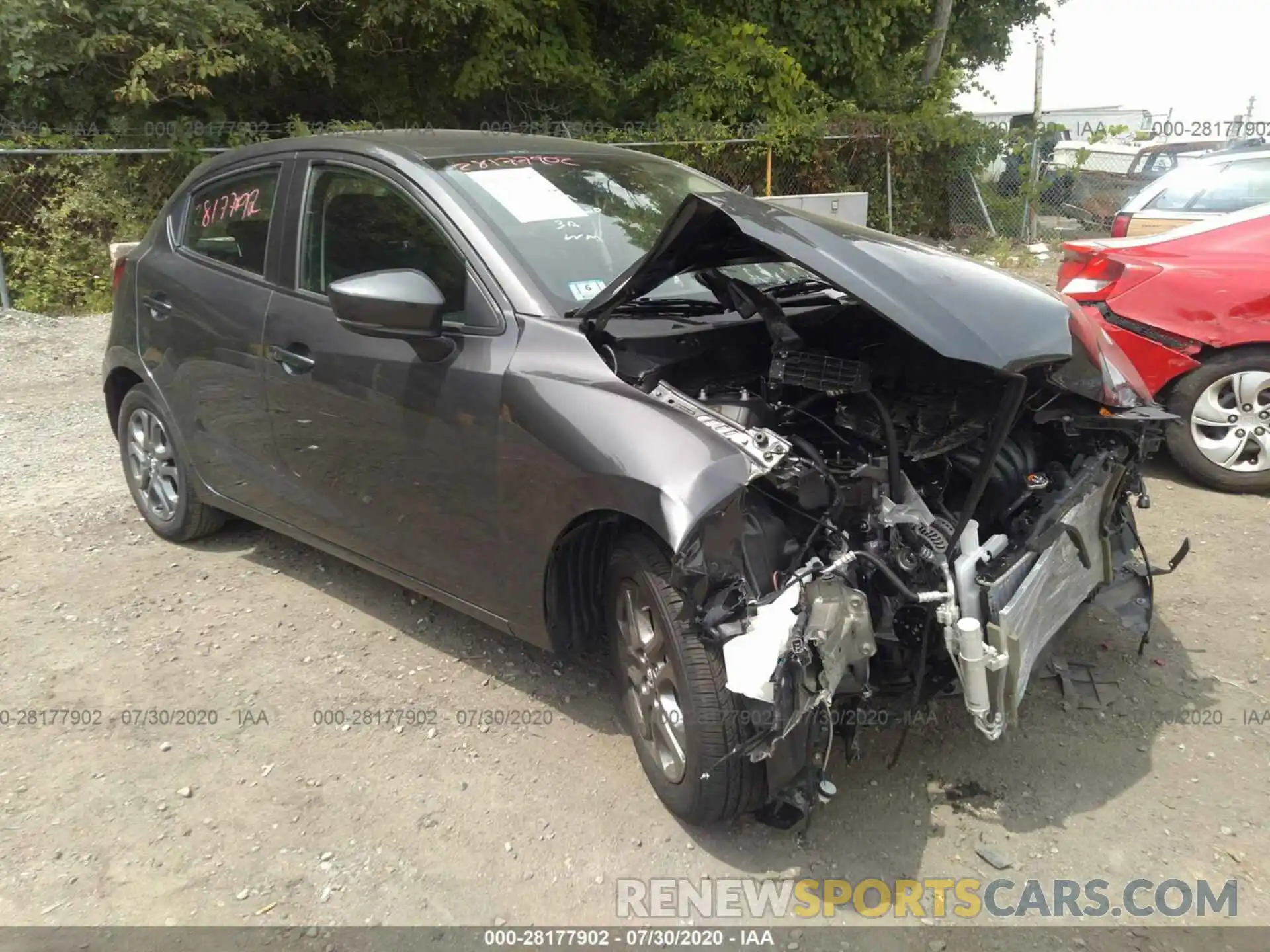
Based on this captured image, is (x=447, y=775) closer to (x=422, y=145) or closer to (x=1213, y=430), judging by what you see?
(x=422, y=145)

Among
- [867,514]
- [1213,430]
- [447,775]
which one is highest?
[867,514]

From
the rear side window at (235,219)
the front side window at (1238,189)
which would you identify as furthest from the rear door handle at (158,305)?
the front side window at (1238,189)

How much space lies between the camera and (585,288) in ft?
10.4

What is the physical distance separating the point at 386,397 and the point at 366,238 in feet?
2.15

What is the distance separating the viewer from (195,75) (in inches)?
446

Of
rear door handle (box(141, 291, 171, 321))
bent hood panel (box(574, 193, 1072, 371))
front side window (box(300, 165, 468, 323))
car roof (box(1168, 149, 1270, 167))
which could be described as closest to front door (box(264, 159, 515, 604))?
front side window (box(300, 165, 468, 323))

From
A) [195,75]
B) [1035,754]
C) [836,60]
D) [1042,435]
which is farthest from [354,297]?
[836,60]

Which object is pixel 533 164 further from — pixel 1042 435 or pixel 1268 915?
pixel 1268 915

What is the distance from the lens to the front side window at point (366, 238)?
3.27 metres

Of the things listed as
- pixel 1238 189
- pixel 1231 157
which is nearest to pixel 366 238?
pixel 1238 189

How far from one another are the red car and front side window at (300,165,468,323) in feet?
11.5

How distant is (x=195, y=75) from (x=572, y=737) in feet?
35.2

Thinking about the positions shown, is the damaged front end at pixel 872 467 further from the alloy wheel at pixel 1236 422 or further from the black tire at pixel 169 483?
the black tire at pixel 169 483

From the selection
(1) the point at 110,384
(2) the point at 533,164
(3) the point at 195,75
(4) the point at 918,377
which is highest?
(3) the point at 195,75
